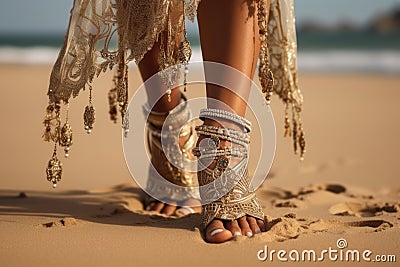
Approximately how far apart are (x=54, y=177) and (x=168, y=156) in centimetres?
49

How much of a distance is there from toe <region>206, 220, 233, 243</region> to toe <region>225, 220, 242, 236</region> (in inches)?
0.8

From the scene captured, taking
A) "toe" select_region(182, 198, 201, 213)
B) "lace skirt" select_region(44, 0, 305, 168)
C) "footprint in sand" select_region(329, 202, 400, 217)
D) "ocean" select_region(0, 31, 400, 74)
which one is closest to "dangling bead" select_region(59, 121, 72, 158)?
"lace skirt" select_region(44, 0, 305, 168)

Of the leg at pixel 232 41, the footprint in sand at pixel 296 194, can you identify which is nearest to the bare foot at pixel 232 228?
the leg at pixel 232 41

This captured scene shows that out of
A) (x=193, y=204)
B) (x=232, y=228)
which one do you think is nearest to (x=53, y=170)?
(x=193, y=204)

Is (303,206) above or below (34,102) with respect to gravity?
below

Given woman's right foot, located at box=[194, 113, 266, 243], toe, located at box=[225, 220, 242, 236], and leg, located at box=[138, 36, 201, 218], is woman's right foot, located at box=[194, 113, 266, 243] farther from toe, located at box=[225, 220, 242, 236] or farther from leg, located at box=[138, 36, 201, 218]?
leg, located at box=[138, 36, 201, 218]

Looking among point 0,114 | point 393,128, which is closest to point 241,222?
point 393,128

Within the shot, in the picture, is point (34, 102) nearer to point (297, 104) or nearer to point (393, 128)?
point (393, 128)

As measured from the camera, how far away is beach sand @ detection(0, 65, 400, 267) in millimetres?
1851

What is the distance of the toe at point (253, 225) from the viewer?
1.98 m

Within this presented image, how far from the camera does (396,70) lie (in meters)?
11.5

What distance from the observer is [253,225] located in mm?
2006

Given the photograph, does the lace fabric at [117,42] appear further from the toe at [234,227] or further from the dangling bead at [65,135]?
A: the toe at [234,227]

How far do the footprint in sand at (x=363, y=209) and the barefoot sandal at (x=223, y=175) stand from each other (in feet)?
1.77
